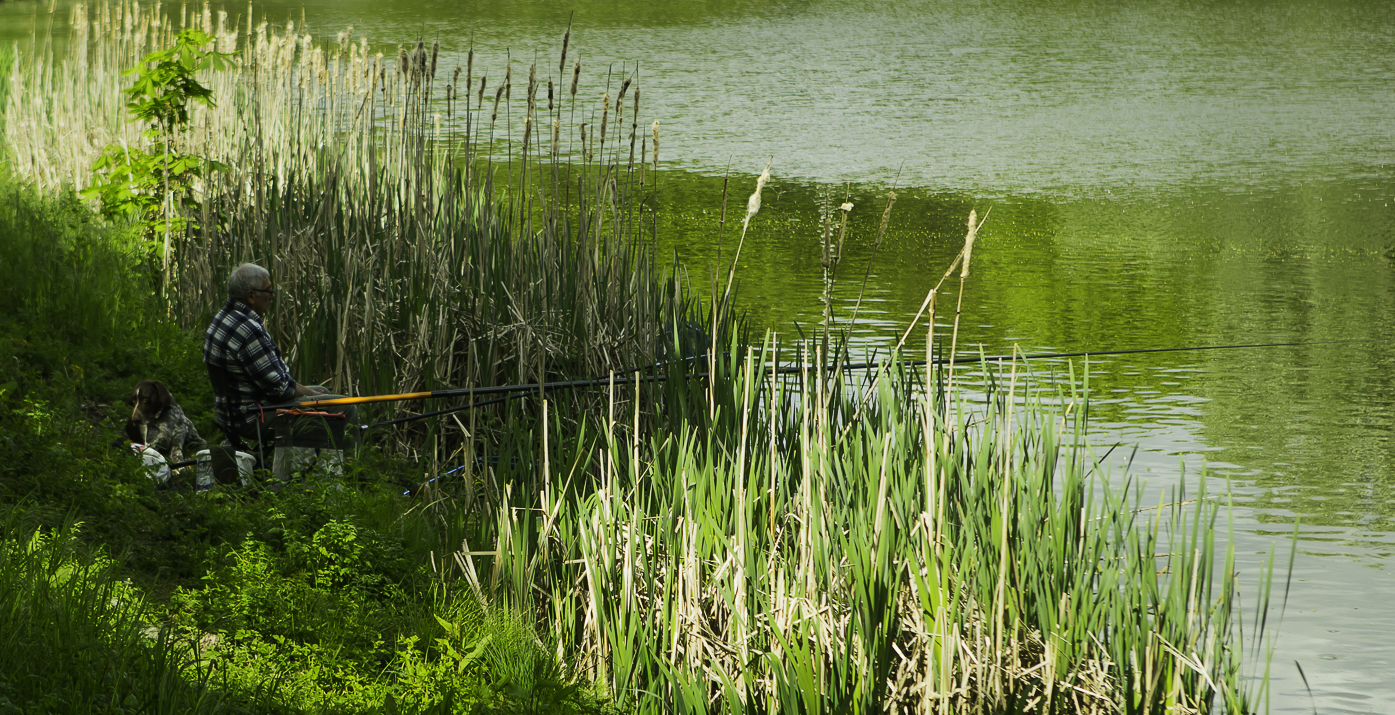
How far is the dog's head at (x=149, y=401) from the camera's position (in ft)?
19.9

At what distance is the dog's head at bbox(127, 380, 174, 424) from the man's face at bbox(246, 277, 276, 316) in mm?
756

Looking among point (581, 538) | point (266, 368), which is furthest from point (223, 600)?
point (266, 368)

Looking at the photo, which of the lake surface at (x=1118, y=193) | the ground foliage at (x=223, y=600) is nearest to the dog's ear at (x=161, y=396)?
the ground foliage at (x=223, y=600)

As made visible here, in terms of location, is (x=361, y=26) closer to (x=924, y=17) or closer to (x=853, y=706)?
(x=924, y=17)

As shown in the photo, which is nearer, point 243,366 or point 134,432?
point 243,366

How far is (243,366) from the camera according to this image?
5578 mm

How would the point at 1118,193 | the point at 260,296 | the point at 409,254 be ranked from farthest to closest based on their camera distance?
the point at 1118,193, the point at 409,254, the point at 260,296

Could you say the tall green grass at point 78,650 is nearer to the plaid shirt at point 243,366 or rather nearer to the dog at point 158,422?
the plaid shirt at point 243,366

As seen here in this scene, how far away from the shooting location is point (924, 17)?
110ft

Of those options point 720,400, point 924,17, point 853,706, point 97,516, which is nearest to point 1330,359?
point 720,400

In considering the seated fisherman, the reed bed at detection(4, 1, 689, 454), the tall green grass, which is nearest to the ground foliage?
the tall green grass

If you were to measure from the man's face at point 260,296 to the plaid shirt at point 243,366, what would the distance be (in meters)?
0.03

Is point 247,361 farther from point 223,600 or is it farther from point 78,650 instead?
point 78,650

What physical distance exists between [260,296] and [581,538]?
7.01 ft
